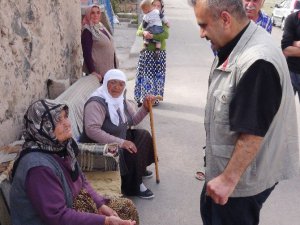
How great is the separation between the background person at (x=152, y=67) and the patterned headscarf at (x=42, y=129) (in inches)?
161

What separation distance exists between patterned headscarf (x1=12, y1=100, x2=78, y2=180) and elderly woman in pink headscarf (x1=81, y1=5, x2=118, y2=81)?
3.05 meters

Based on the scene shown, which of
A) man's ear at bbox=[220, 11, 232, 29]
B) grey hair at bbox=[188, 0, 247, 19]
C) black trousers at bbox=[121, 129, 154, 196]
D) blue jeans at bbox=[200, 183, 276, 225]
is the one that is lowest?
black trousers at bbox=[121, 129, 154, 196]

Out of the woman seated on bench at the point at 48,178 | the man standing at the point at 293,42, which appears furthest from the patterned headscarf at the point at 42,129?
the man standing at the point at 293,42

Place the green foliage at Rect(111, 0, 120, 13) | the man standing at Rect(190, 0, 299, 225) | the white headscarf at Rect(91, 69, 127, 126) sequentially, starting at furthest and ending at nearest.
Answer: the green foliage at Rect(111, 0, 120, 13)
the white headscarf at Rect(91, 69, 127, 126)
the man standing at Rect(190, 0, 299, 225)

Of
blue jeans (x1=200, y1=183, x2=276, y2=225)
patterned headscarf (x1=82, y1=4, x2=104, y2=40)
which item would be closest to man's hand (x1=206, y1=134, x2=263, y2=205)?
blue jeans (x1=200, y1=183, x2=276, y2=225)

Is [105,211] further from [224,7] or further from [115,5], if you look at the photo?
[115,5]

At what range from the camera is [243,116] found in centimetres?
186

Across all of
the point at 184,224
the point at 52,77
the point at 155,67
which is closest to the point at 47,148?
the point at 184,224

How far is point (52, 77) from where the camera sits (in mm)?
4477

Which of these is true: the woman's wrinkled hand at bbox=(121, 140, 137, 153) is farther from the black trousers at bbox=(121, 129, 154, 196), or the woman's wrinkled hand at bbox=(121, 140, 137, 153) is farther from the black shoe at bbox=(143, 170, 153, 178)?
the black shoe at bbox=(143, 170, 153, 178)

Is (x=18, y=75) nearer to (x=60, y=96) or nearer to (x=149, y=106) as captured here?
(x=60, y=96)

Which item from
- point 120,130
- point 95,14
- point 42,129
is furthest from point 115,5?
point 42,129

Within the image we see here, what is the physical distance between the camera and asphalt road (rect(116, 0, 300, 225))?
12.2 feet

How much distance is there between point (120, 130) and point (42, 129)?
4.94 feet
